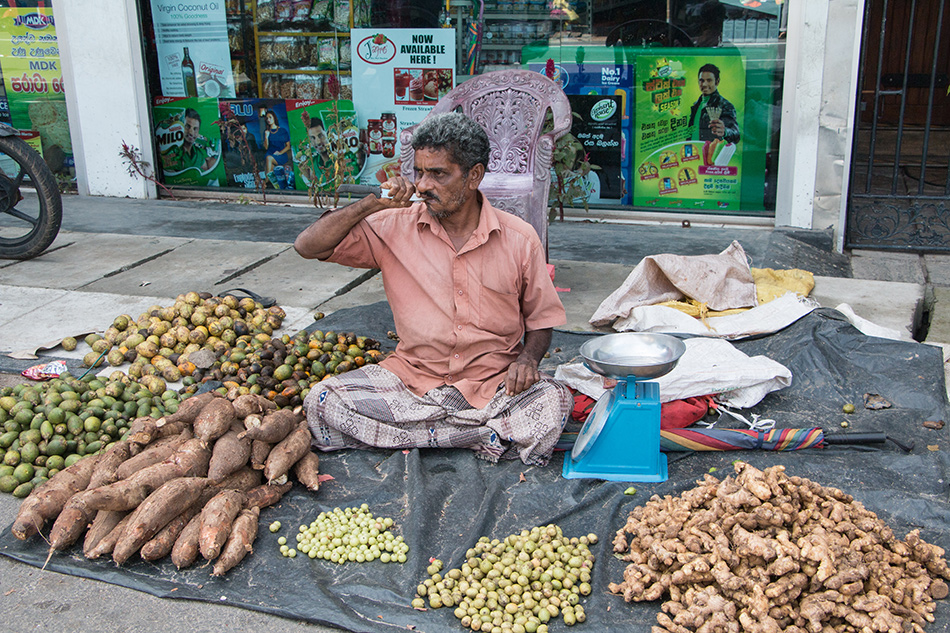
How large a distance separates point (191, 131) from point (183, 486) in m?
6.50

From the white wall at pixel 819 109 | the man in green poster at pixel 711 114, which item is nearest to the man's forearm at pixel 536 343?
the white wall at pixel 819 109

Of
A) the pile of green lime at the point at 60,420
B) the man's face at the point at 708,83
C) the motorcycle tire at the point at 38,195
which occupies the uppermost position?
the man's face at the point at 708,83

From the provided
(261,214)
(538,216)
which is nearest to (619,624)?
(538,216)

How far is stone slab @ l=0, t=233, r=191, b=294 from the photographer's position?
19.1 ft

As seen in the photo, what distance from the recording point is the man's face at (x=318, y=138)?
808 cm

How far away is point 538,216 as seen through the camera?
5227 mm

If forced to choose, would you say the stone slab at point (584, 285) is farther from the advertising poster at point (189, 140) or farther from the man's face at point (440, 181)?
the advertising poster at point (189, 140)

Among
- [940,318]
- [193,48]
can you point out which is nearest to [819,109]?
[940,318]

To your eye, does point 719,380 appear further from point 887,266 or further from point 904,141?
point 904,141

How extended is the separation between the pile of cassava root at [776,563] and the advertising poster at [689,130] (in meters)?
4.86

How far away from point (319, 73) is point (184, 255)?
2543 mm

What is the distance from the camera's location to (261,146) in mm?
8320

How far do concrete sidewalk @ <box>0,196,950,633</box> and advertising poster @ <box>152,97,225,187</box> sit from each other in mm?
818

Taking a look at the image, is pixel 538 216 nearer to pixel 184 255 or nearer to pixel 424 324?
pixel 424 324
